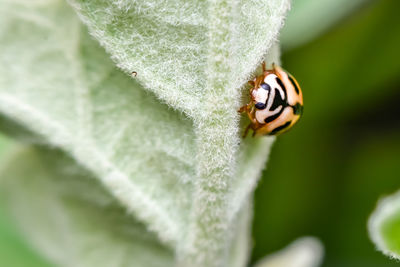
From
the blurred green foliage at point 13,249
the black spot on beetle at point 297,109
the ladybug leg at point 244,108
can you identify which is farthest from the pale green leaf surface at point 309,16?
the blurred green foliage at point 13,249

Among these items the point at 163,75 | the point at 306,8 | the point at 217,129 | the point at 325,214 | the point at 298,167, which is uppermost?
the point at 306,8

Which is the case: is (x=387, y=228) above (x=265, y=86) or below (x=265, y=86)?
below

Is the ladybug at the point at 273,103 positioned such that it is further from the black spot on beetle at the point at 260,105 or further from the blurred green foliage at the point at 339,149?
the blurred green foliage at the point at 339,149

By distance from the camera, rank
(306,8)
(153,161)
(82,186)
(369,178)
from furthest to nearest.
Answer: (369,178) < (306,8) < (82,186) < (153,161)

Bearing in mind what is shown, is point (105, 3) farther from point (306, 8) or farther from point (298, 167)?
point (298, 167)

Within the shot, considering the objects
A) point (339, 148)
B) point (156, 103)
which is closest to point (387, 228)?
point (156, 103)

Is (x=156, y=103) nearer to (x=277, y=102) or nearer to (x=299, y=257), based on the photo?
(x=277, y=102)

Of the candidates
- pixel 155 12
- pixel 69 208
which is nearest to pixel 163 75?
pixel 155 12
